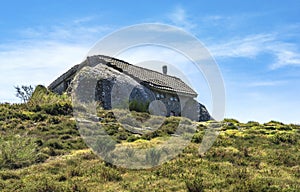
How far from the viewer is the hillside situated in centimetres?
1178

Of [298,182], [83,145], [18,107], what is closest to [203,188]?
[298,182]

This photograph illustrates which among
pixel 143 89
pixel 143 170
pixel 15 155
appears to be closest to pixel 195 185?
pixel 143 170

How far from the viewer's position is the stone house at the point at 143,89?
33.8 m

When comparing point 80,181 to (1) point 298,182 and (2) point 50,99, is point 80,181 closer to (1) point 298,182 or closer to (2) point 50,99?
(1) point 298,182

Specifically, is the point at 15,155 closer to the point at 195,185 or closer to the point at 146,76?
the point at 195,185

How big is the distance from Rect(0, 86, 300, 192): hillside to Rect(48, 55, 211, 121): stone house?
9.71 metres

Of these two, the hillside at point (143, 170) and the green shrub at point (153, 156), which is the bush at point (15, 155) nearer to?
the hillside at point (143, 170)

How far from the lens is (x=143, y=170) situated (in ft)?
46.6

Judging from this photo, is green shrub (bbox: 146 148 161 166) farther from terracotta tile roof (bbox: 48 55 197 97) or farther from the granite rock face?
terracotta tile roof (bbox: 48 55 197 97)

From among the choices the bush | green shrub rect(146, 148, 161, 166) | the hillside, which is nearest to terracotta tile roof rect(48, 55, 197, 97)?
the hillside

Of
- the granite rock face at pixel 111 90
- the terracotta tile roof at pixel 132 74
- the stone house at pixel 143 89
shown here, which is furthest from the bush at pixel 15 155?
the terracotta tile roof at pixel 132 74

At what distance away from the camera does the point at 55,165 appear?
14.9 m

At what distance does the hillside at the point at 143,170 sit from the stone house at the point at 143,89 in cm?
971

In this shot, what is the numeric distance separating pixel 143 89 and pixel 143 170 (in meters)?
21.4
